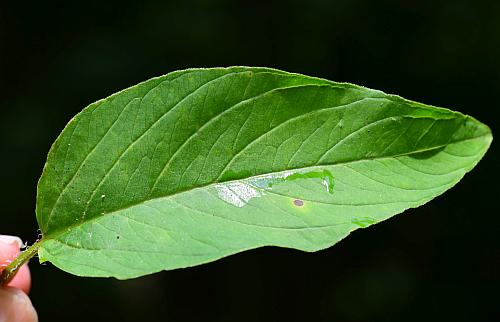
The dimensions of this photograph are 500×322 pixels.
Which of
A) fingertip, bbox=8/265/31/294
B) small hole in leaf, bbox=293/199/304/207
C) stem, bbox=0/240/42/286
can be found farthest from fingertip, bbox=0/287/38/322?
small hole in leaf, bbox=293/199/304/207

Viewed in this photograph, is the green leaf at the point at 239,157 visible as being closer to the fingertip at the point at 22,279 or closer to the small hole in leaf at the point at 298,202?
the small hole in leaf at the point at 298,202

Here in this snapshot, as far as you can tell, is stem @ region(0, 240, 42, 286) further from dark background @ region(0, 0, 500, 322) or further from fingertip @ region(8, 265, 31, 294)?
dark background @ region(0, 0, 500, 322)

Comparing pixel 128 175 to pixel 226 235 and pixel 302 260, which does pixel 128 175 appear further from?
pixel 302 260

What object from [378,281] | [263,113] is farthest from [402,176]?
[378,281]

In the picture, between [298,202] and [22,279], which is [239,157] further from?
[22,279]

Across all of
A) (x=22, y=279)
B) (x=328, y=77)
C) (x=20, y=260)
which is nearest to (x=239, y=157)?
(x=20, y=260)

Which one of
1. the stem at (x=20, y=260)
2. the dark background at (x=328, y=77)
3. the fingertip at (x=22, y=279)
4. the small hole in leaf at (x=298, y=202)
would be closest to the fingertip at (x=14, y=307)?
the stem at (x=20, y=260)
